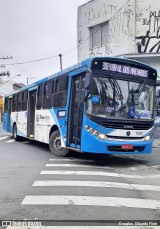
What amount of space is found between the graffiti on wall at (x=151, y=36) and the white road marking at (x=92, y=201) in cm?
1362

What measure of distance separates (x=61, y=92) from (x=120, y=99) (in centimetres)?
265

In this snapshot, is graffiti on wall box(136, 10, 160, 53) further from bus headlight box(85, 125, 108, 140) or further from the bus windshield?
bus headlight box(85, 125, 108, 140)

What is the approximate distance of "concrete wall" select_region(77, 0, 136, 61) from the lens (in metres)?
19.2

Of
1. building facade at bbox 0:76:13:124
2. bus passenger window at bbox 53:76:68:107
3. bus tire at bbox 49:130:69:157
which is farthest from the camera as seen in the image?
building facade at bbox 0:76:13:124

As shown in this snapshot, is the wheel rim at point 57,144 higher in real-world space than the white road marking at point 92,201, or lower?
higher

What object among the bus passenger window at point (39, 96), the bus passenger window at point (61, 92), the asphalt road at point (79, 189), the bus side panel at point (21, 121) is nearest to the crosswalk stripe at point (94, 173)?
the asphalt road at point (79, 189)

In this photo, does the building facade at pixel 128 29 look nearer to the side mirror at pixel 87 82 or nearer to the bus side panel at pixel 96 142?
the side mirror at pixel 87 82

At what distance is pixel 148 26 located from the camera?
1902 cm

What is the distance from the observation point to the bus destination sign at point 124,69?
10422 mm

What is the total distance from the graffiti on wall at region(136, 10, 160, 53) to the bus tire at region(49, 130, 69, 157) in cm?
877

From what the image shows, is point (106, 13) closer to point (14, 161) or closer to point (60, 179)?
point (14, 161)

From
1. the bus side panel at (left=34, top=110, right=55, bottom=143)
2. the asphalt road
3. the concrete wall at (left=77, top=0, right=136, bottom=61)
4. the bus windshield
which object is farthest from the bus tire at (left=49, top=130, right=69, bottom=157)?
the concrete wall at (left=77, top=0, right=136, bottom=61)

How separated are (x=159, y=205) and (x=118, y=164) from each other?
5074mm

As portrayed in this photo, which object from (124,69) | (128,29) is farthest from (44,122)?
(128,29)
